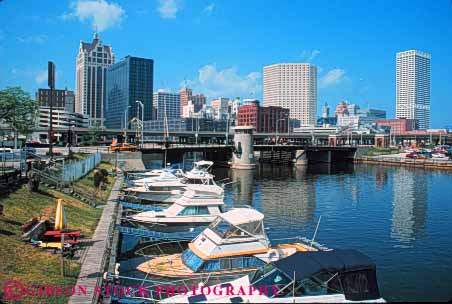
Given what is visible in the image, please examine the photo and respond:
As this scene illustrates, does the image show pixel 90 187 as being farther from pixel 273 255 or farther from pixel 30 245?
pixel 273 255

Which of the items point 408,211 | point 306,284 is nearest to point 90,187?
point 306,284

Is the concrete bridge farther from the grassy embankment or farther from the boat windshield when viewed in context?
the boat windshield

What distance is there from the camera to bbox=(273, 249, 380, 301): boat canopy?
692 inches

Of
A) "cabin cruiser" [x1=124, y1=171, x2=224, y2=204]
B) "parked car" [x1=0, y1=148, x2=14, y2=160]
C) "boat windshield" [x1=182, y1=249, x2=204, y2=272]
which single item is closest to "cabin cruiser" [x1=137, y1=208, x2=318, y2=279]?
"boat windshield" [x1=182, y1=249, x2=204, y2=272]

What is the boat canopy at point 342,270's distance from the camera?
1758cm

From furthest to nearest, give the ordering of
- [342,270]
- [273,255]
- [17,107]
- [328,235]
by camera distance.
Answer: [17,107] → [328,235] → [273,255] → [342,270]

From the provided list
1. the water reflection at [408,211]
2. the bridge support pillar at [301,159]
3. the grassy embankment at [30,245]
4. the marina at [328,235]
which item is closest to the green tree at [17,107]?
the marina at [328,235]

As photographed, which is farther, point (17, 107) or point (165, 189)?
point (17, 107)

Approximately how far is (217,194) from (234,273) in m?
17.4

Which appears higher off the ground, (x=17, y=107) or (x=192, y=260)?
(x=17, y=107)

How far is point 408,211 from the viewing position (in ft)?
184

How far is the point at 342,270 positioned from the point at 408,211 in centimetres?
4301

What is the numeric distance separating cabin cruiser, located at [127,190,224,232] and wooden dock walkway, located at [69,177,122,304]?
3489mm

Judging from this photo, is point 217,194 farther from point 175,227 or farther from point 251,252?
point 251,252
